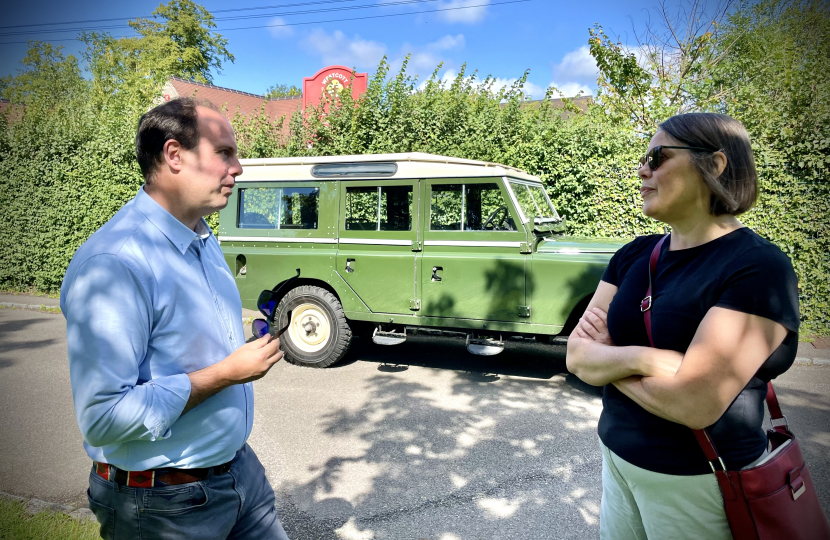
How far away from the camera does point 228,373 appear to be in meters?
→ 1.54

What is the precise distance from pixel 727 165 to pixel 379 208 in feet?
16.9

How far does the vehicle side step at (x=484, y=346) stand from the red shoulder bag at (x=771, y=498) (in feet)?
14.5

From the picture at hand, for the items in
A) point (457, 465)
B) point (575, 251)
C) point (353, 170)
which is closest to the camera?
point (457, 465)

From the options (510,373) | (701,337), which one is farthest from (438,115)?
(701,337)

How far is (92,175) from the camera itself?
1158cm

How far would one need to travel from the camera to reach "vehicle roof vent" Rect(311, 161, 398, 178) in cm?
648

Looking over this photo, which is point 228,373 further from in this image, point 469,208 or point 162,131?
point 469,208

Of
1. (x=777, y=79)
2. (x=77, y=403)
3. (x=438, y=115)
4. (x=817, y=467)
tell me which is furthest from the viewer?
(x=438, y=115)

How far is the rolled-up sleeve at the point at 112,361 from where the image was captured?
137cm

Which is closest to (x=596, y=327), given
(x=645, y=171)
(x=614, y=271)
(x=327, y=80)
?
(x=614, y=271)

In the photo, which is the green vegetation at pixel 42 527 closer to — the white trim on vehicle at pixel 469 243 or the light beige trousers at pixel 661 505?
the light beige trousers at pixel 661 505

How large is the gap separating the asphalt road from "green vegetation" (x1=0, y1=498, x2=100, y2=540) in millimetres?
387

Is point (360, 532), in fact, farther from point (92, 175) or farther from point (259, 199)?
point (92, 175)

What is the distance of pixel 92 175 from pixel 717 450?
42.3 ft
